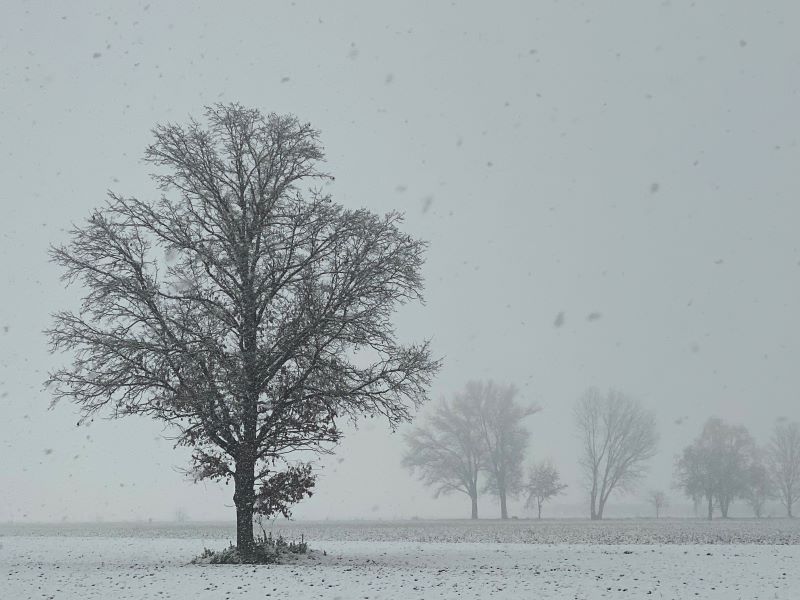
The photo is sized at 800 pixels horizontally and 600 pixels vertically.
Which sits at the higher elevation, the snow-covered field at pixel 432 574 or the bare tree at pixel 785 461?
the snow-covered field at pixel 432 574

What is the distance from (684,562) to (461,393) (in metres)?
44.9

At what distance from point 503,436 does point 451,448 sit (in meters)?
4.66

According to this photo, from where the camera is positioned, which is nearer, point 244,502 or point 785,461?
point 244,502

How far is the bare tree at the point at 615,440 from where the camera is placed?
63.8 meters

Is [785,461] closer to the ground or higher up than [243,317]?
closer to the ground

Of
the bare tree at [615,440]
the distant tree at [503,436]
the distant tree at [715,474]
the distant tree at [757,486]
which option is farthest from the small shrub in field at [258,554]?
the distant tree at [757,486]

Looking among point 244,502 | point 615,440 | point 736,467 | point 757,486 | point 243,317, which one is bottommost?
point 757,486

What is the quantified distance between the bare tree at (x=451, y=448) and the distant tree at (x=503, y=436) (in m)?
0.61

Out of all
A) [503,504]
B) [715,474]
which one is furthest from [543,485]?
[715,474]

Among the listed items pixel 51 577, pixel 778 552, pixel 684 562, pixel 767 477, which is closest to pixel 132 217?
pixel 51 577

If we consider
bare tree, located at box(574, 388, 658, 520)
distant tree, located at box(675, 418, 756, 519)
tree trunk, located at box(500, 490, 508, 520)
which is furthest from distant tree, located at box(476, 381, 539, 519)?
distant tree, located at box(675, 418, 756, 519)

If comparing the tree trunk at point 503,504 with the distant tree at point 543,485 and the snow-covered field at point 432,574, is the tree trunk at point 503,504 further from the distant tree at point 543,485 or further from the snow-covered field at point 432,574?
the snow-covered field at point 432,574

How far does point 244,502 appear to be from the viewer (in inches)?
779

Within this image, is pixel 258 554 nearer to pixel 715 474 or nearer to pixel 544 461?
pixel 544 461
